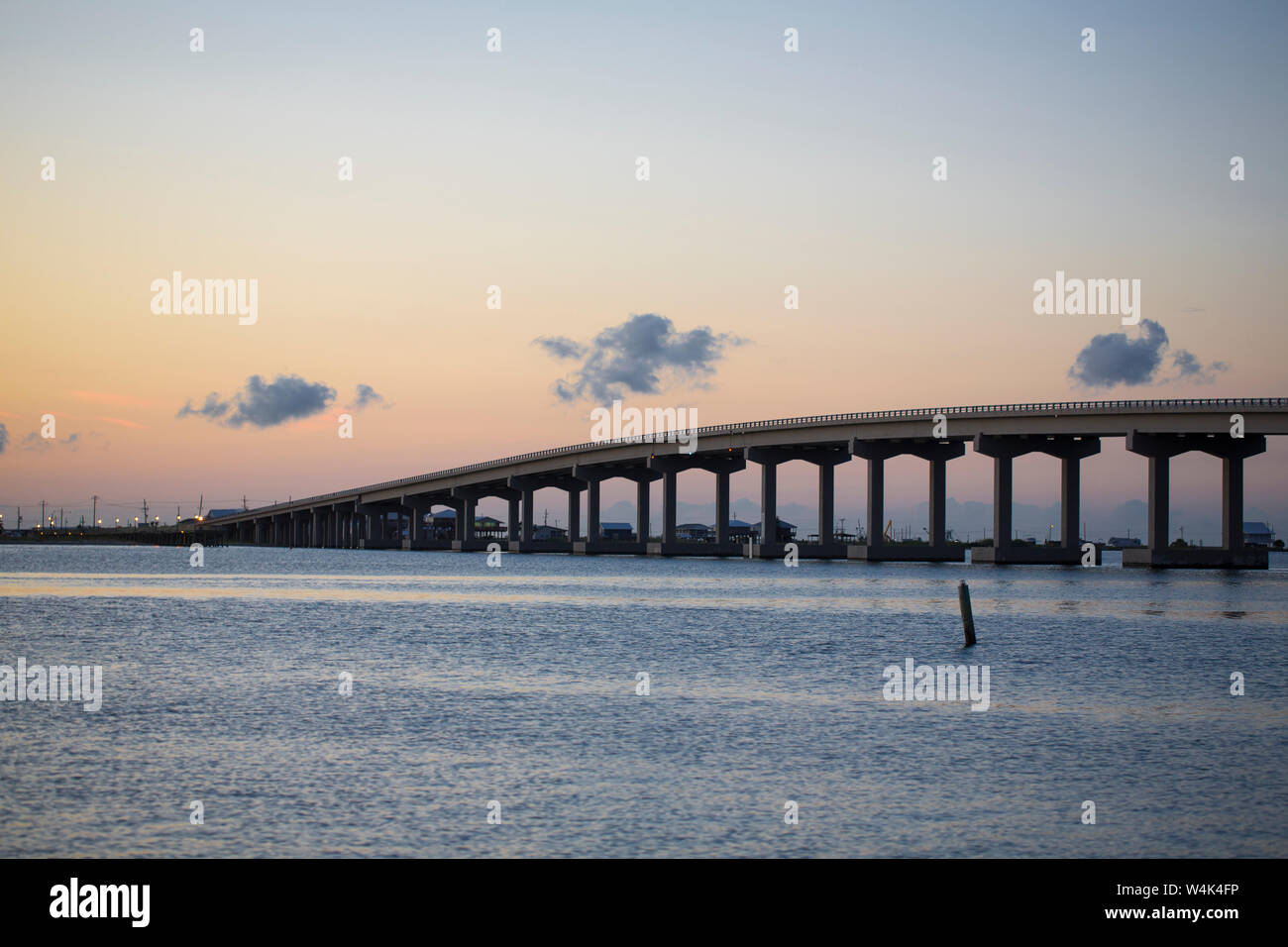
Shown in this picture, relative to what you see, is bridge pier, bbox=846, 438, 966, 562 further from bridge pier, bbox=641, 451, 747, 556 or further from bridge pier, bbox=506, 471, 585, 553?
bridge pier, bbox=506, 471, 585, 553

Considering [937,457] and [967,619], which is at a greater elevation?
[937,457]

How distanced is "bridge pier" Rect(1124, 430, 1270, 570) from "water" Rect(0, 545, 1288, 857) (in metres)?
57.7

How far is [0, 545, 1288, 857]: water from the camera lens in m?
15.5

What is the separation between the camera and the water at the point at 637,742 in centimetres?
1553

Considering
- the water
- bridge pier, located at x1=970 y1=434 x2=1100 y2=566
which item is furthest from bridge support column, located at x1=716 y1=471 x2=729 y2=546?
the water

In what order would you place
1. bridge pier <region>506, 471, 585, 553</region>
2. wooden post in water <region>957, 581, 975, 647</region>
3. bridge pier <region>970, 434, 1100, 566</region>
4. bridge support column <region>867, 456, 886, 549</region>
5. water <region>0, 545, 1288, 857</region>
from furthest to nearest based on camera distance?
bridge pier <region>506, 471, 585, 553</region> < bridge support column <region>867, 456, 886, 549</region> < bridge pier <region>970, 434, 1100, 566</region> < wooden post in water <region>957, 581, 975, 647</region> < water <region>0, 545, 1288, 857</region>

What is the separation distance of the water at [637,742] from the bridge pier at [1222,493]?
57684 millimetres

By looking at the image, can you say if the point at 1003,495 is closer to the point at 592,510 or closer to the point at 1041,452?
the point at 1041,452

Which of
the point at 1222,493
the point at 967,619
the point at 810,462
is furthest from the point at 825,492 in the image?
the point at 967,619

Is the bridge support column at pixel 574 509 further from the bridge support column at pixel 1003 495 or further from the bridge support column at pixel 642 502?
the bridge support column at pixel 1003 495

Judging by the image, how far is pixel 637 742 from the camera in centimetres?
2202

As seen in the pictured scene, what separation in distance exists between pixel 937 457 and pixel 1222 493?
2574 centimetres
